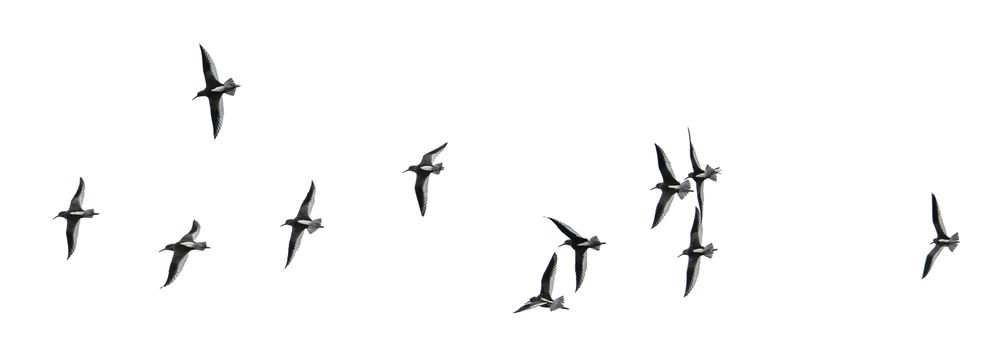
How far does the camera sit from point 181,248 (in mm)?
87188

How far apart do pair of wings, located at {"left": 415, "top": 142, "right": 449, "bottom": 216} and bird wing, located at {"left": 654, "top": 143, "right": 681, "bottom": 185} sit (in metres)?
7.34

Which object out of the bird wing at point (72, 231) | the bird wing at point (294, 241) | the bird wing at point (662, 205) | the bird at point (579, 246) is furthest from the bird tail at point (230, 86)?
the bird wing at point (662, 205)

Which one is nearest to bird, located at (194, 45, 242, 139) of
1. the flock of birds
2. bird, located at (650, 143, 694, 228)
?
the flock of birds

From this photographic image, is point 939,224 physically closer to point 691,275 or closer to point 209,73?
point 691,275

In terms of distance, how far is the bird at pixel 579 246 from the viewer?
274ft

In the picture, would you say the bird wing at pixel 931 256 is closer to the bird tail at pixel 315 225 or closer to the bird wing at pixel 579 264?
the bird wing at pixel 579 264

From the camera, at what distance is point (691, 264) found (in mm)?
89125

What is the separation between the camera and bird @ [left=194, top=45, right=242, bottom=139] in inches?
3300

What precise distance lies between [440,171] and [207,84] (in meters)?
8.52

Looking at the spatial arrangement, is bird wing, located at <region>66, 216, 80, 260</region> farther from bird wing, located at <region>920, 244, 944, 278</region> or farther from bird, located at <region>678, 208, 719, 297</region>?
bird wing, located at <region>920, 244, 944, 278</region>

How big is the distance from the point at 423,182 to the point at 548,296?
667 centimetres

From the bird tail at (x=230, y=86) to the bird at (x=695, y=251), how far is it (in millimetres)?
16226

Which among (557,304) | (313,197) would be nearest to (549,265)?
(557,304)

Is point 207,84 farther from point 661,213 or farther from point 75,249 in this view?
point 661,213
